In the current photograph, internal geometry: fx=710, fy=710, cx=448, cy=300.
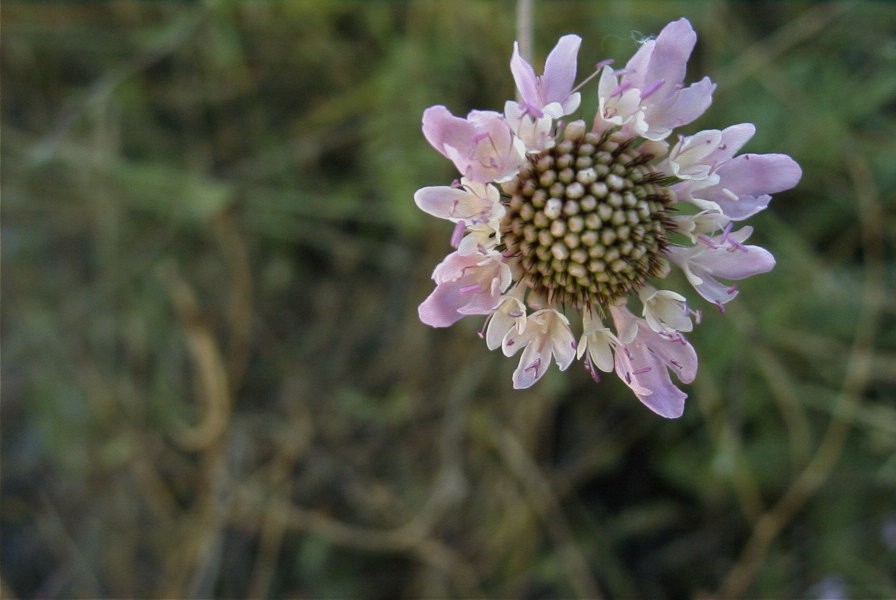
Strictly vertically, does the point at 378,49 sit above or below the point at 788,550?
above

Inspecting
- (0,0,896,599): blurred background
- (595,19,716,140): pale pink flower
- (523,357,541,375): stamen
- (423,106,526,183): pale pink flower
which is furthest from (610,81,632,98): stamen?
(0,0,896,599): blurred background

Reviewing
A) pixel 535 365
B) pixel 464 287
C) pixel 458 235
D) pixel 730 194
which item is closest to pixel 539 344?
pixel 535 365

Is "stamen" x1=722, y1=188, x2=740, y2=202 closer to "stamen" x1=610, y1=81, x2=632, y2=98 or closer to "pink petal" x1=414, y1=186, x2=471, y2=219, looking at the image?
"stamen" x1=610, y1=81, x2=632, y2=98

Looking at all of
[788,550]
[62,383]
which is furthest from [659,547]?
[62,383]

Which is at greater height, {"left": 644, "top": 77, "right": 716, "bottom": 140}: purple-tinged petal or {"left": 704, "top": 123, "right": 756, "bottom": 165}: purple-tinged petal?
{"left": 644, "top": 77, "right": 716, "bottom": 140}: purple-tinged petal

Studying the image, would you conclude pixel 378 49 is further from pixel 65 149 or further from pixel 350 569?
pixel 350 569
